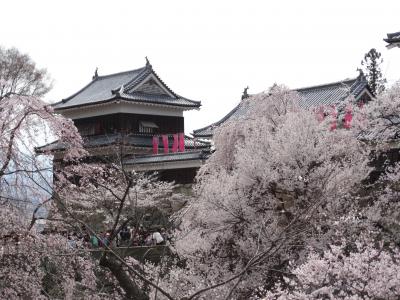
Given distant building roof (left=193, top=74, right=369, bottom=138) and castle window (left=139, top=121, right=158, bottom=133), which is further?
castle window (left=139, top=121, right=158, bottom=133)

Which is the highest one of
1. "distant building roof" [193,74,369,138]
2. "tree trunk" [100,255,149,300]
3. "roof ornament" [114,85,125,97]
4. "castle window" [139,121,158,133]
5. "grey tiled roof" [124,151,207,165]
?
"roof ornament" [114,85,125,97]

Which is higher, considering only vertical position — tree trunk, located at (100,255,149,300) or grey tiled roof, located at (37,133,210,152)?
grey tiled roof, located at (37,133,210,152)

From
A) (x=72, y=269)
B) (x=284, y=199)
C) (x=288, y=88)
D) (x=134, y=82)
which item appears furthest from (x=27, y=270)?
(x=134, y=82)

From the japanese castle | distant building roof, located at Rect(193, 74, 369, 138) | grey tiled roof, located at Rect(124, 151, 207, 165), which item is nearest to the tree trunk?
grey tiled roof, located at Rect(124, 151, 207, 165)

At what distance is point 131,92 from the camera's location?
29.6m

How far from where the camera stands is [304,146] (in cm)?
1105

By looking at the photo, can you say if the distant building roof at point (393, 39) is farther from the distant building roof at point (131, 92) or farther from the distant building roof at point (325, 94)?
the distant building roof at point (131, 92)

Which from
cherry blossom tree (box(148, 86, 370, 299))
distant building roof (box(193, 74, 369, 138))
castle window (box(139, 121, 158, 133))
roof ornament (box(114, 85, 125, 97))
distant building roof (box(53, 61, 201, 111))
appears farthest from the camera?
castle window (box(139, 121, 158, 133))

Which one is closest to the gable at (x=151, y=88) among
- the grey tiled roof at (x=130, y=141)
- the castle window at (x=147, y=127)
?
the castle window at (x=147, y=127)

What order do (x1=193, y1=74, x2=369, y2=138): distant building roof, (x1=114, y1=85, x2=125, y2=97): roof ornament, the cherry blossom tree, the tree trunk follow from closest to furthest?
the tree trunk, the cherry blossom tree, (x1=193, y1=74, x2=369, y2=138): distant building roof, (x1=114, y1=85, x2=125, y2=97): roof ornament

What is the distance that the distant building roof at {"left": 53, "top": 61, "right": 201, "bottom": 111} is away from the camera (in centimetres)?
2925

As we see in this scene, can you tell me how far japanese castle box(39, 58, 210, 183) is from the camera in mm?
27297

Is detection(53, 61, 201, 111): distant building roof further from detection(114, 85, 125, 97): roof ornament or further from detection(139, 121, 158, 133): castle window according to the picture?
detection(139, 121, 158, 133): castle window

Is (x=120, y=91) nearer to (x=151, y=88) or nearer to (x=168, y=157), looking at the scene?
(x=151, y=88)
